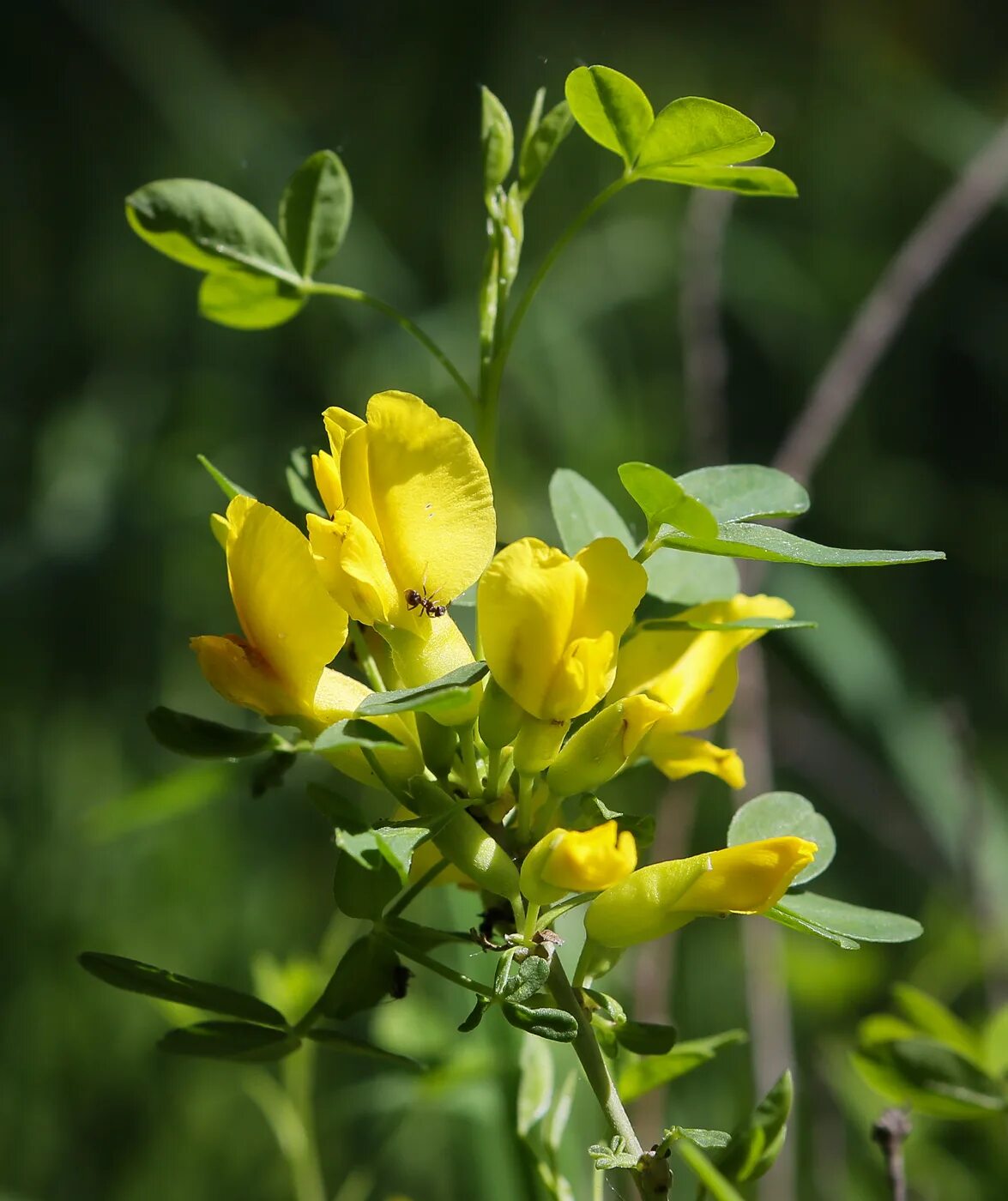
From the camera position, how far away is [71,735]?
1634 mm

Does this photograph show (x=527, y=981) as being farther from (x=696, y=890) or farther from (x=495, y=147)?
(x=495, y=147)

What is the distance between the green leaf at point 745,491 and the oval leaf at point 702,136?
110 millimetres

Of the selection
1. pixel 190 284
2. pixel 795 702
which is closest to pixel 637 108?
pixel 795 702

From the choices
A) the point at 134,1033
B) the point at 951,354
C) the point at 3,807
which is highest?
the point at 951,354

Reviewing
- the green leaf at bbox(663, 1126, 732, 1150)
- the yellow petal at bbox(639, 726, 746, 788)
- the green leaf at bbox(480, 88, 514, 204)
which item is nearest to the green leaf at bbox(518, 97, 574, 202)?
the green leaf at bbox(480, 88, 514, 204)

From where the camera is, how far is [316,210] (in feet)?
1.77

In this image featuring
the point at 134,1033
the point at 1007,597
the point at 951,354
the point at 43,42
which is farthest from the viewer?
the point at 43,42

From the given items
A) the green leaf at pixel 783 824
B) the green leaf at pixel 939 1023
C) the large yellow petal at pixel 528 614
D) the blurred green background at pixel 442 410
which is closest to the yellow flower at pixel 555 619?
the large yellow petal at pixel 528 614

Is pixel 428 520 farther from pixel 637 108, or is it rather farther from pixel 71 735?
pixel 71 735

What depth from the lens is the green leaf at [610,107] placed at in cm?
45

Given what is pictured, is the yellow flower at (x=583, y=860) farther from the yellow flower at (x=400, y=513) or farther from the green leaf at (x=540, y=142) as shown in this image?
the green leaf at (x=540, y=142)

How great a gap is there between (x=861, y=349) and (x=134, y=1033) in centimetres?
104

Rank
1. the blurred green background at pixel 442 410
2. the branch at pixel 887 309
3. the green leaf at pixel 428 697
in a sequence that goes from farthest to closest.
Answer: the blurred green background at pixel 442 410
the branch at pixel 887 309
the green leaf at pixel 428 697

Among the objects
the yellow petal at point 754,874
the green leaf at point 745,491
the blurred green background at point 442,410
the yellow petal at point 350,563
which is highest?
the yellow petal at point 350,563
